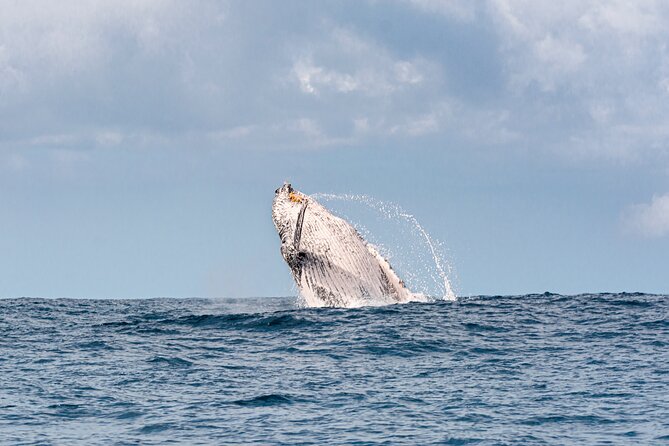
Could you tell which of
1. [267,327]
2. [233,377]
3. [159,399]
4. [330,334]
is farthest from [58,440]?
[267,327]

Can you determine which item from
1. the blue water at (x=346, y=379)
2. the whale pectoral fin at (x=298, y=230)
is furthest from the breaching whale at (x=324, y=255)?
the blue water at (x=346, y=379)

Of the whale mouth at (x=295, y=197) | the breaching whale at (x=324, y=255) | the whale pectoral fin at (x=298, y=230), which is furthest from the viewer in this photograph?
the whale mouth at (x=295, y=197)

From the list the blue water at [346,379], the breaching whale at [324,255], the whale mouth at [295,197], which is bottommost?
the blue water at [346,379]

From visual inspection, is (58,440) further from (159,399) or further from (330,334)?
(330,334)

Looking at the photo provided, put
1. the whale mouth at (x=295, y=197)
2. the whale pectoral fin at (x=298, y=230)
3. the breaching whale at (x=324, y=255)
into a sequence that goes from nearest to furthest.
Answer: the whale pectoral fin at (x=298, y=230) → the breaching whale at (x=324, y=255) → the whale mouth at (x=295, y=197)

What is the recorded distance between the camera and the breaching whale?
2333 cm

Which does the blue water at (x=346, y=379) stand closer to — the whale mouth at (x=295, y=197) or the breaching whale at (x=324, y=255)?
the breaching whale at (x=324, y=255)

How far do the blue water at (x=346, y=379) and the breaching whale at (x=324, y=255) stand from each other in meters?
0.64

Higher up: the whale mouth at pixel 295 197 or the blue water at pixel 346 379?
the whale mouth at pixel 295 197

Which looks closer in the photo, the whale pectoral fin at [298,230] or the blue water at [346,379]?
the blue water at [346,379]

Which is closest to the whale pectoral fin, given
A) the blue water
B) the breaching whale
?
the breaching whale

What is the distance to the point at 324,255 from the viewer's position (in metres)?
23.3

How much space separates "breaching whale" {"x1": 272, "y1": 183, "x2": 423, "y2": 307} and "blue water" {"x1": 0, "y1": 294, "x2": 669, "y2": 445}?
638 mm

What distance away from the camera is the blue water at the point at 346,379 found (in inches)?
508
